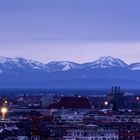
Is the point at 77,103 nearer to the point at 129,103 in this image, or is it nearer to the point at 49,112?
the point at 49,112

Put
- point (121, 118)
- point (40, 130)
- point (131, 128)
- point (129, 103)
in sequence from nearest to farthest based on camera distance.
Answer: point (40, 130) → point (131, 128) → point (121, 118) → point (129, 103)

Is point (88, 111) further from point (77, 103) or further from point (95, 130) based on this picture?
point (95, 130)

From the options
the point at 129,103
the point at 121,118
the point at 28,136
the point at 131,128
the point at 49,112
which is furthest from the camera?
the point at 129,103

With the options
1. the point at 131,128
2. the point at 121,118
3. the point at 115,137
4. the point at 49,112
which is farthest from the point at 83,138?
the point at 49,112

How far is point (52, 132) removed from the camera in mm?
74562

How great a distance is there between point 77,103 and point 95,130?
54.1 metres

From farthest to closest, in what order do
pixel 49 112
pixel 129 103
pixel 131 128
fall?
1. pixel 129 103
2. pixel 49 112
3. pixel 131 128

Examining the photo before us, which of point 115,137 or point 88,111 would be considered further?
point 88,111

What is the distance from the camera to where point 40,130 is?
72125 millimetres

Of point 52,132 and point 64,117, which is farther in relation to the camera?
point 64,117

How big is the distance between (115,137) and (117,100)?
74.2 meters

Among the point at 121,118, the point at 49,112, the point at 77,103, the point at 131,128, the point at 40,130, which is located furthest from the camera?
the point at 77,103

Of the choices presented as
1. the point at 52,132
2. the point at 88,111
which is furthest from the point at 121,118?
the point at 52,132

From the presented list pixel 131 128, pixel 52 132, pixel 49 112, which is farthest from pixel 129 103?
pixel 52 132
